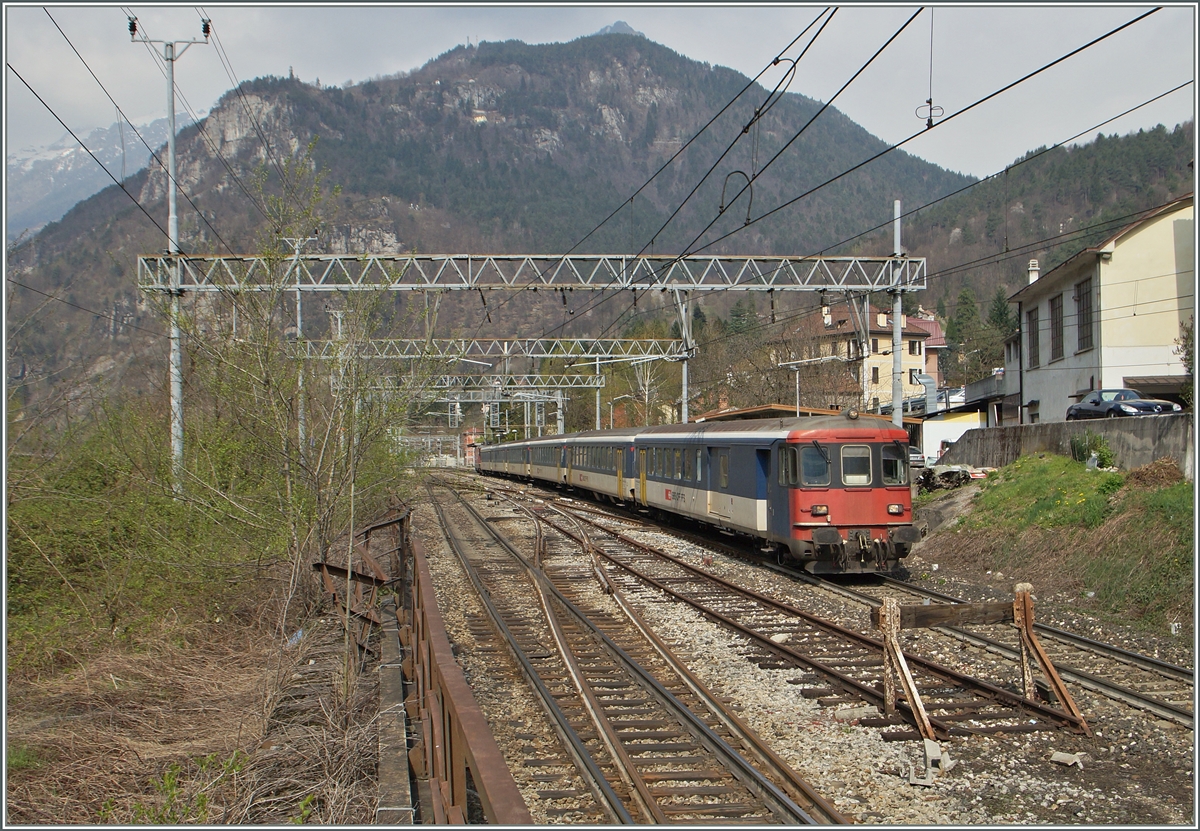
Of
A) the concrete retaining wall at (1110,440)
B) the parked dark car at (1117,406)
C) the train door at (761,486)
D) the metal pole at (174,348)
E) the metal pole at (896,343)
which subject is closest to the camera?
the metal pole at (174,348)

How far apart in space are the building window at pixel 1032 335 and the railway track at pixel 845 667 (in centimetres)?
2369

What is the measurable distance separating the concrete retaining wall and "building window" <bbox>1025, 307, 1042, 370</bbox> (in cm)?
1047

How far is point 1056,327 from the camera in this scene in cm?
3203

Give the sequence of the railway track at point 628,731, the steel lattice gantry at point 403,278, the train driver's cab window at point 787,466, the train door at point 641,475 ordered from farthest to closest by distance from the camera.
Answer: the train door at point 641,475
the train driver's cab window at point 787,466
the steel lattice gantry at point 403,278
the railway track at point 628,731

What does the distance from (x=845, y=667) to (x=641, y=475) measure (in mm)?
16456

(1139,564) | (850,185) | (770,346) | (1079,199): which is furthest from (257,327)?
(850,185)

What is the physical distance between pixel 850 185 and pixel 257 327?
200 m

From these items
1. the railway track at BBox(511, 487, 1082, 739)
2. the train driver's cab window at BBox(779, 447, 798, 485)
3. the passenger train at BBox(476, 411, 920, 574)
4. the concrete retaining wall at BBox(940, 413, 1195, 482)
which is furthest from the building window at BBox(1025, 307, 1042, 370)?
the railway track at BBox(511, 487, 1082, 739)

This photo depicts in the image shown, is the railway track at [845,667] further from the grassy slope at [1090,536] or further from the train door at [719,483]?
the grassy slope at [1090,536]

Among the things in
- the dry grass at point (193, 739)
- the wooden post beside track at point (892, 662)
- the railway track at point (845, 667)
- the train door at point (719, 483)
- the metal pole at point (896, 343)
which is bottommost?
the dry grass at point (193, 739)

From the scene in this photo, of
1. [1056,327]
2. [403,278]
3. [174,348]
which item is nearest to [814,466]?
[174,348]

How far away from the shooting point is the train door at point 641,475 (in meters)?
25.4

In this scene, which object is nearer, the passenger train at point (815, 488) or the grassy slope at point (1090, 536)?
the grassy slope at point (1090, 536)

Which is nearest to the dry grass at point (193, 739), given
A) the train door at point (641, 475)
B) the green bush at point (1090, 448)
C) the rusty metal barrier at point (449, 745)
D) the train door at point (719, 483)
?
the rusty metal barrier at point (449, 745)
